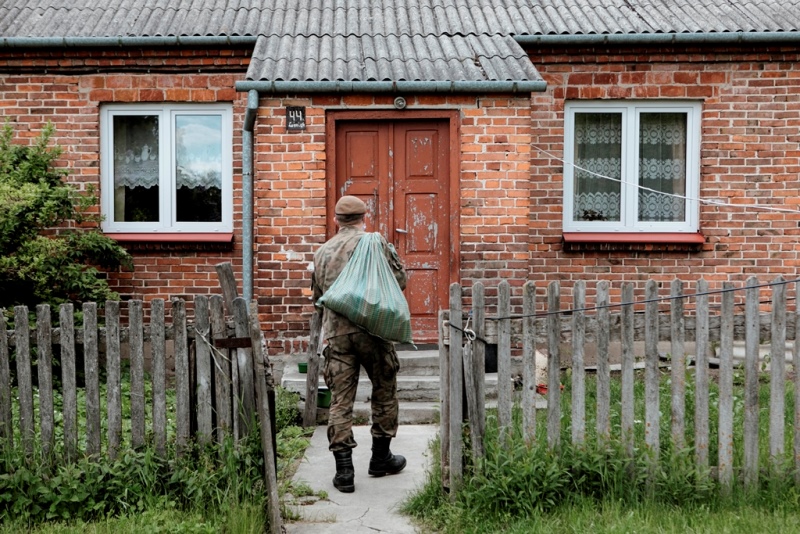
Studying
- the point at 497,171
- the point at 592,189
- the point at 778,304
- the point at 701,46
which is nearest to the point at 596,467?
the point at 778,304

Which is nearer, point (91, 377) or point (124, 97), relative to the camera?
point (91, 377)

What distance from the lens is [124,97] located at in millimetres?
9117

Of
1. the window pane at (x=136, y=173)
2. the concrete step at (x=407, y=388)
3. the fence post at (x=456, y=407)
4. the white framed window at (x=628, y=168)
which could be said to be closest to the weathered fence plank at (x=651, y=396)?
the fence post at (x=456, y=407)

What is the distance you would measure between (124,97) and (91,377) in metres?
5.06

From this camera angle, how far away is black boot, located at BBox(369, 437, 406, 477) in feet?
17.9

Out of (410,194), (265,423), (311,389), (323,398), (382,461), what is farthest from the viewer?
(410,194)

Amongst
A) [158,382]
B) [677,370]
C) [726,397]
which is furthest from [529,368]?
[158,382]

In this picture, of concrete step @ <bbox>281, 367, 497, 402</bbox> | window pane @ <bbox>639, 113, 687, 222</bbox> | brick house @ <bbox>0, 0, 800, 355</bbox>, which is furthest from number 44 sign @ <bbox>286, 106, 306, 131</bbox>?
window pane @ <bbox>639, 113, 687, 222</bbox>

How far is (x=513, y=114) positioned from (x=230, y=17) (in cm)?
338

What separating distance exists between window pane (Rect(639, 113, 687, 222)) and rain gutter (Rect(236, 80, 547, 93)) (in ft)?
6.60

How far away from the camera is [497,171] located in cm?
834

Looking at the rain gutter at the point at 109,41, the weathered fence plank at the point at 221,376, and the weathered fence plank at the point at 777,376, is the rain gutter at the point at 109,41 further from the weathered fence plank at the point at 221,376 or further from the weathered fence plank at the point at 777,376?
the weathered fence plank at the point at 777,376

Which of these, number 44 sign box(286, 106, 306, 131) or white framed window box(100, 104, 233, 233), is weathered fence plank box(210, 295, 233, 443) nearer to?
number 44 sign box(286, 106, 306, 131)

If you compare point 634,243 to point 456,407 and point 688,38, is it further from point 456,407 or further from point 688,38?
point 456,407
